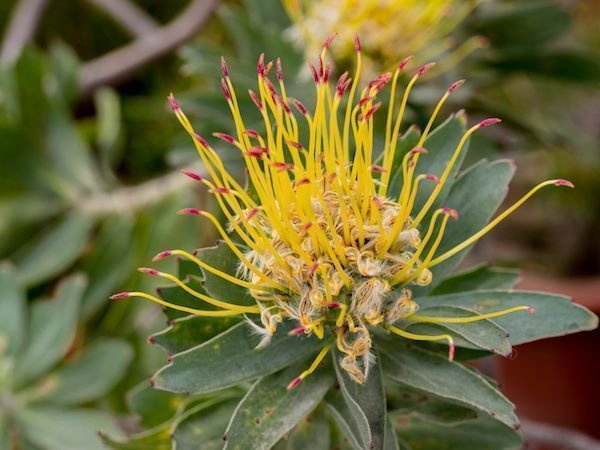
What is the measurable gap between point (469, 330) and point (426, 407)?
0.36 ft

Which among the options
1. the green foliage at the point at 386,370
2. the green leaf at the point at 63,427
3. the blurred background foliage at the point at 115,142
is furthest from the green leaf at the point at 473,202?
the green leaf at the point at 63,427

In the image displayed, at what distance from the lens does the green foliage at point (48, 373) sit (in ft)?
2.79

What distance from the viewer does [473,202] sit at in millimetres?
560

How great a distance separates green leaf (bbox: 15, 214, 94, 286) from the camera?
1.06 meters

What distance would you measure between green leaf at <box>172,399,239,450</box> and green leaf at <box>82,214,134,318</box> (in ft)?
1.64

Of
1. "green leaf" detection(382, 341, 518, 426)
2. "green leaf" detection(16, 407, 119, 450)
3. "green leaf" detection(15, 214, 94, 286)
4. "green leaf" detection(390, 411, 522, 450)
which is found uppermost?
"green leaf" detection(15, 214, 94, 286)

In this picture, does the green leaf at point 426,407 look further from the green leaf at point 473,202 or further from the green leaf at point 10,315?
the green leaf at point 10,315

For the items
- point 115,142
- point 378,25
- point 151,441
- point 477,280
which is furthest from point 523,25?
point 151,441

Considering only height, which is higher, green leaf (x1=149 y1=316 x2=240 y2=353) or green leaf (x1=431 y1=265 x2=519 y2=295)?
green leaf (x1=149 y1=316 x2=240 y2=353)

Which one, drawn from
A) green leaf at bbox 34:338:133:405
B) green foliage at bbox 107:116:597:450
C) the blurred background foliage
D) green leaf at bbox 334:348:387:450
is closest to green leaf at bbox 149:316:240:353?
green foliage at bbox 107:116:597:450

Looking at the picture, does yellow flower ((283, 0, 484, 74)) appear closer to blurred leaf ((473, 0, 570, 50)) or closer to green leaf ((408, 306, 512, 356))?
blurred leaf ((473, 0, 570, 50))

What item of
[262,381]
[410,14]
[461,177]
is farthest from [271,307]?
[410,14]

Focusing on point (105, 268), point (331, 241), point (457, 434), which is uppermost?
point (331, 241)

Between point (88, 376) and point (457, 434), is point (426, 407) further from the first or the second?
point (88, 376)
